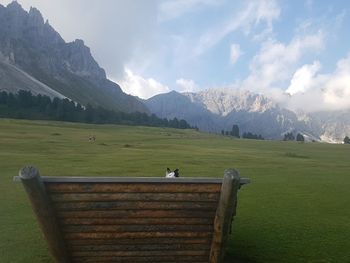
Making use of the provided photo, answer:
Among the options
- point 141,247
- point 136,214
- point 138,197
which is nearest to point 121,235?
point 141,247

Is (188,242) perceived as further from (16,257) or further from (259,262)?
(16,257)

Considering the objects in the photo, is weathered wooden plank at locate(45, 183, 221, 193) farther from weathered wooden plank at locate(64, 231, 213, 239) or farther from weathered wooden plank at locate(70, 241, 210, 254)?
weathered wooden plank at locate(70, 241, 210, 254)

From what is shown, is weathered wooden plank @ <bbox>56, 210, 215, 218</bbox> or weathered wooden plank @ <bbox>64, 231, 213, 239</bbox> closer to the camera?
weathered wooden plank @ <bbox>56, 210, 215, 218</bbox>

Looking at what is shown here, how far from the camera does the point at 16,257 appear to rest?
1320 centimetres

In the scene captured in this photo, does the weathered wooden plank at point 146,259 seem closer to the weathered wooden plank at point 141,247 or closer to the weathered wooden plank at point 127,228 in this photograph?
the weathered wooden plank at point 141,247

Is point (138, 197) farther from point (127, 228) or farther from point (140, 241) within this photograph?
point (140, 241)

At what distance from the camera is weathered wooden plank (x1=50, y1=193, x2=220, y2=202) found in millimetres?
9320

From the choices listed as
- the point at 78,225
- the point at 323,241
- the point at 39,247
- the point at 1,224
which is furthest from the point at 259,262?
the point at 1,224

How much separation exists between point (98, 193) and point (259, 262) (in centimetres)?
636

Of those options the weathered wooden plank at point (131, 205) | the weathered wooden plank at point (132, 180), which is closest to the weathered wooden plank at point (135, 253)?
the weathered wooden plank at point (131, 205)

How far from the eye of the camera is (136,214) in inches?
383

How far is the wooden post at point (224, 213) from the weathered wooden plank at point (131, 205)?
270mm

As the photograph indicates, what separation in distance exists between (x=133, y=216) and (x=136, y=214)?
0.09 metres

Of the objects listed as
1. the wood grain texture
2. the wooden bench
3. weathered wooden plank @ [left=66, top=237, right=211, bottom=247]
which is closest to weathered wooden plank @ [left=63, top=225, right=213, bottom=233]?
the wooden bench
